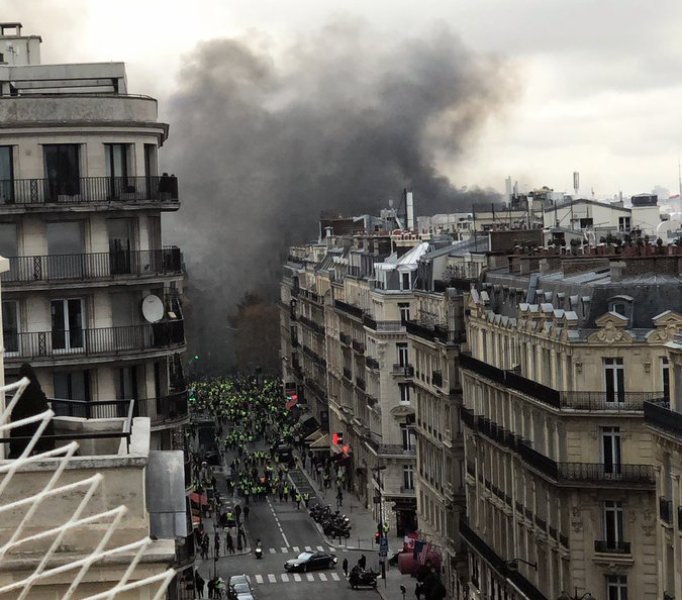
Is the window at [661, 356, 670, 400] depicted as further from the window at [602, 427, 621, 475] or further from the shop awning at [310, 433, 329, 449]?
the shop awning at [310, 433, 329, 449]

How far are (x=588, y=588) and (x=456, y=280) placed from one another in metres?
25.5

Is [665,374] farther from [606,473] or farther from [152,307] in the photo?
[152,307]

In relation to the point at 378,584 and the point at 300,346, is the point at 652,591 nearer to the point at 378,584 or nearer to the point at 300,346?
the point at 378,584

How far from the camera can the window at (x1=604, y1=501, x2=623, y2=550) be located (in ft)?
173

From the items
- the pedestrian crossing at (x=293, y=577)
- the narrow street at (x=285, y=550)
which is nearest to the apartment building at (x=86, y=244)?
the narrow street at (x=285, y=550)

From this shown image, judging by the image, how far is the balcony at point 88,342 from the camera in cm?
4366

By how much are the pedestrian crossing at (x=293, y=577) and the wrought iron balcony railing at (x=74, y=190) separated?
132 ft

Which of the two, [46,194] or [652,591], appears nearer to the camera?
[46,194]

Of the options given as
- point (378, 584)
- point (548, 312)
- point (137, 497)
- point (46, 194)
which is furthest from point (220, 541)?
point (137, 497)

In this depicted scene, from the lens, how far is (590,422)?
53.3 metres

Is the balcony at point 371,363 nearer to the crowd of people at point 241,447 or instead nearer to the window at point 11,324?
the crowd of people at point 241,447

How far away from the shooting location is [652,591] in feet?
169

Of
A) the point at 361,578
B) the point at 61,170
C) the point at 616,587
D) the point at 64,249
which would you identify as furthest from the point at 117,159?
the point at 361,578

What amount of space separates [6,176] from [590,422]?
18783 millimetres
